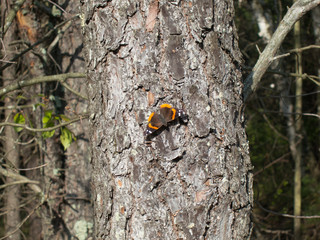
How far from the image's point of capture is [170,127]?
4.27ft

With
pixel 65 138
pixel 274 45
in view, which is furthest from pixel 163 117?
pixel 65 138

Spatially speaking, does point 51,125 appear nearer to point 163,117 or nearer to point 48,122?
point 48,122

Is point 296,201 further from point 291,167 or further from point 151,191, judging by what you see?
point 151,191

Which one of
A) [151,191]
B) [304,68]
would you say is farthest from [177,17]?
[304,68]

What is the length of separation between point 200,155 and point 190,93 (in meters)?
0.25

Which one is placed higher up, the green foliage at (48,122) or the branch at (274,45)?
the branch at (274,45)

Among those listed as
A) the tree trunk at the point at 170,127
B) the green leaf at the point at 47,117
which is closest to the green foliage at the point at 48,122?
the green leaf at the point at 47,117

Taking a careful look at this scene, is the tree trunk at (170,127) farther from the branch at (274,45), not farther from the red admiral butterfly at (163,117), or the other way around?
the branch at (274,45)

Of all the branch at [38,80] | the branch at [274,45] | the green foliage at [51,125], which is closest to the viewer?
the branch at [274,45]

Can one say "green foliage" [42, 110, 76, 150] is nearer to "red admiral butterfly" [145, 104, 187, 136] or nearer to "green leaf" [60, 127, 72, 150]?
"green leaf" [60, 127, 72, 150]

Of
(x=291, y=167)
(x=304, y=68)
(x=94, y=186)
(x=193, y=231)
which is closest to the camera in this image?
(x=193, y=231)

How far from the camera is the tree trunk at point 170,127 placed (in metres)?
1.29

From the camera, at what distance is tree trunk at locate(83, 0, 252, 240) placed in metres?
1.29

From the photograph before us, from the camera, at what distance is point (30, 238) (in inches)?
212
